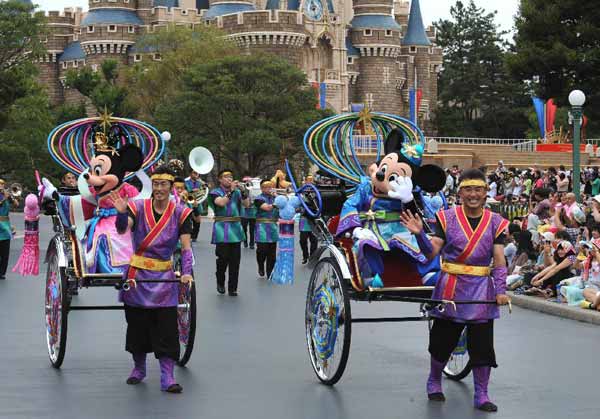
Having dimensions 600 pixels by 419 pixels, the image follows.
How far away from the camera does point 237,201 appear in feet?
53.7

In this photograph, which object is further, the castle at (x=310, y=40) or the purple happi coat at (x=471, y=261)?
the castle at (x=310, y=40)

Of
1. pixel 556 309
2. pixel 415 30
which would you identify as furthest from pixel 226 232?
pixel 415 30

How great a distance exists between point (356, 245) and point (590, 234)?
611cm

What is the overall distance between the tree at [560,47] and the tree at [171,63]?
96.7 feet

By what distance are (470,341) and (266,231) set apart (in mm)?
10410

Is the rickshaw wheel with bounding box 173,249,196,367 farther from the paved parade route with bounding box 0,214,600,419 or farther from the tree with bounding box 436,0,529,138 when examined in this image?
the tree with bounding box 436,0,529,138

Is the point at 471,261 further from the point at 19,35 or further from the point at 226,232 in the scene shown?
the point at 19,35

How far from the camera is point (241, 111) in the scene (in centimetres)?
5700

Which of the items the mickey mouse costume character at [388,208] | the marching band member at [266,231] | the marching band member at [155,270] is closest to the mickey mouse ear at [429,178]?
the mickey mouse costume character at [388,208]

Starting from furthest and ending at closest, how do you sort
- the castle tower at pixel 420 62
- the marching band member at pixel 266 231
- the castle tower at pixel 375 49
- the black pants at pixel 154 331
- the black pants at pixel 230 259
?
the castle tower at pixel 420 62 → the castle tower at pixel 375 49 → the marching band member at pixel 266 231 → the black pants at pixel 230 259 → the black pants at pixel 154 331

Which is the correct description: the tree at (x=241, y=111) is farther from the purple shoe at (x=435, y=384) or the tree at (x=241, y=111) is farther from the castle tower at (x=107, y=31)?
the purple shoe at (x=435, y=384)

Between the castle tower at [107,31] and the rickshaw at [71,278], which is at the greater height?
the castle tower at [107,31]

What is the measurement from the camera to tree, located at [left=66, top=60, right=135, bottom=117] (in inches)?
2635

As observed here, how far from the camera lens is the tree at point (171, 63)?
211ft
